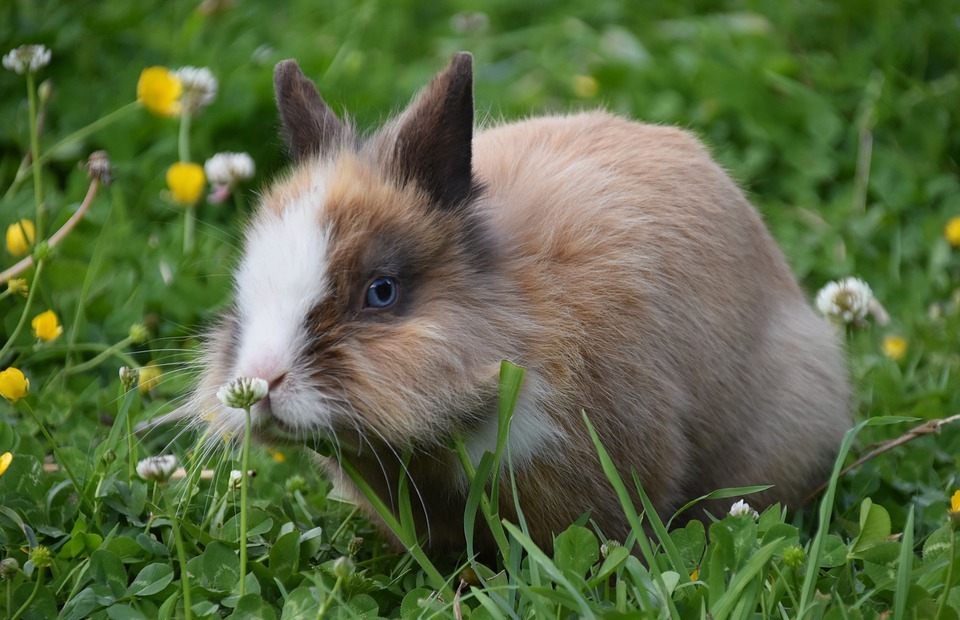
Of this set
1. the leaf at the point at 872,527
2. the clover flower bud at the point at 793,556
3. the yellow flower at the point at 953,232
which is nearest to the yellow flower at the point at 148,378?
the clover flower bud at the point at 793,556

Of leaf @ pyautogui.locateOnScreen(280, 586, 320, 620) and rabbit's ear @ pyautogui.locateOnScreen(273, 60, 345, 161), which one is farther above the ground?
rabbit's ear @ pyautogui.locateOnScreen(273, 60, 345, 161)

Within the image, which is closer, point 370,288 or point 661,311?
point 370,288

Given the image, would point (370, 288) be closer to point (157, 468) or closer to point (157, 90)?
point (157, 468)

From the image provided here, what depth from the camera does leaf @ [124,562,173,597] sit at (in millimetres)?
3008

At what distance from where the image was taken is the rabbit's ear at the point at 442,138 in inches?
118

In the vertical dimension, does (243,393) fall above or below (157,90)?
below

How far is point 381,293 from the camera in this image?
2.96m

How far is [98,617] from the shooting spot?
2.96 m

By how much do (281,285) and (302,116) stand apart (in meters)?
0.66

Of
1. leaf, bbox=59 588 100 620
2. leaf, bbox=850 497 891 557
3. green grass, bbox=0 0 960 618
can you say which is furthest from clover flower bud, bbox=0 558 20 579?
leaf, bbox=850 497 891 557

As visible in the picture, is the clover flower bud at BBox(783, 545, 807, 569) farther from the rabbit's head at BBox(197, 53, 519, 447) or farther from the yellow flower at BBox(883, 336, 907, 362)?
the yellow flower at BBox(883, 336, 907, 362)

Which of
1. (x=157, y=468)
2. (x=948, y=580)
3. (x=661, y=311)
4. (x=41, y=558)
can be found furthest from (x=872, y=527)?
(x=41, y=558)

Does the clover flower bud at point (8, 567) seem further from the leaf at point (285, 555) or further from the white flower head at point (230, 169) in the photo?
the white flower head at point (230, 169)

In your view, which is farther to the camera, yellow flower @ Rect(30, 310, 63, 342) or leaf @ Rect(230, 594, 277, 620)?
yellow flower @ Rect(30, 310, 63, 342)
